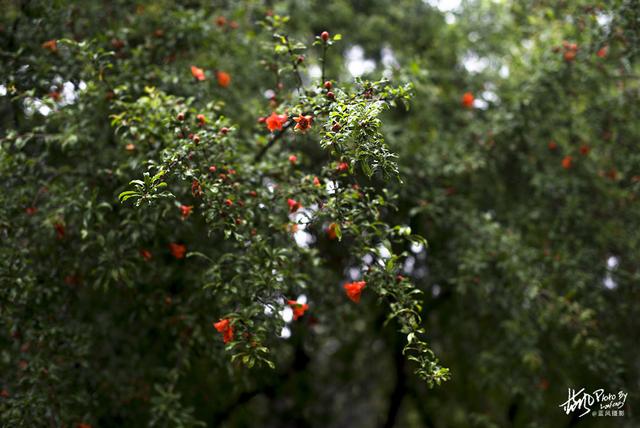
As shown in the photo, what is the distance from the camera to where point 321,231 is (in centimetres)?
529

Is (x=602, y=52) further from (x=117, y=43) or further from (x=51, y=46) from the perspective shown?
(x=51, y=46)

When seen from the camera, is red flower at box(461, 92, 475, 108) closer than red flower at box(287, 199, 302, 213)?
No

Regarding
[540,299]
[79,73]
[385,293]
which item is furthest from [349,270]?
[79,73]

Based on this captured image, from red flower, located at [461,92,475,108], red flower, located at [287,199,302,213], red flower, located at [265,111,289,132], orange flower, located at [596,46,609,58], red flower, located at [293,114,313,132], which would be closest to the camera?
red flower, located at [293,114,313,132]

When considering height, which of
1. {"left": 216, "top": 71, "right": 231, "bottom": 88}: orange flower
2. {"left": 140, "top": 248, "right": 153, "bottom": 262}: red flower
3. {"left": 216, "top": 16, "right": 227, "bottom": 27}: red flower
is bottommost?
{"left": 140, "top": 248, "right": 153, "bottom": 262}: red flower

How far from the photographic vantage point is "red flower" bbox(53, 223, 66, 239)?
12.4ft

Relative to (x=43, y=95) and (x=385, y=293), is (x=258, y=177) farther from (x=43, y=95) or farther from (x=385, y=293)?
(x=43, y=95)

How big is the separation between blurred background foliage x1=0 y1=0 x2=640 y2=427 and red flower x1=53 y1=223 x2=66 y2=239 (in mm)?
49

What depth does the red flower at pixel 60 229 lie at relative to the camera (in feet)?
12.4

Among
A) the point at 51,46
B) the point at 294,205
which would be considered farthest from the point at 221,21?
the point at 294,205

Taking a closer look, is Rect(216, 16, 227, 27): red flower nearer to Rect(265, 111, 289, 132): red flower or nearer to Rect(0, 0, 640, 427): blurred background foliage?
Rect(0, 0, 640, 427): blurred background foliage

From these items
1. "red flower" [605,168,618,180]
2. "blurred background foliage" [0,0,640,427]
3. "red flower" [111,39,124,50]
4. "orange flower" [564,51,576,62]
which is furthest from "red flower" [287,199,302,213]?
"red flower" [605,168,618,180]

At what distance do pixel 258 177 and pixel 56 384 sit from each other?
189 cm

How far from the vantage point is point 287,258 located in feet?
11.9
